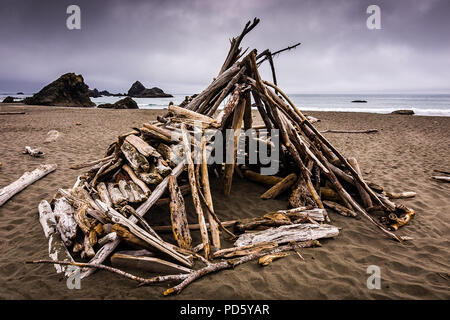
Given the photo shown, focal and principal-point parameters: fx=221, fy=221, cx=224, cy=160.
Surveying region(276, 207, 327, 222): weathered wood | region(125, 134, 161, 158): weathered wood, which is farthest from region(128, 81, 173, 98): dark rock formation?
region(276, 207, 327, 222): weathered wood

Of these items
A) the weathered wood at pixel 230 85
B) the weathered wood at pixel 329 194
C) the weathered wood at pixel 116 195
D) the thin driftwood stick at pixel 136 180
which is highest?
the weathered wood at pixel 230 85

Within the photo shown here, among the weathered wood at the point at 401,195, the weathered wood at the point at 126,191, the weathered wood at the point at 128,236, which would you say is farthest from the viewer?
the weathered wood at the point at 401,195

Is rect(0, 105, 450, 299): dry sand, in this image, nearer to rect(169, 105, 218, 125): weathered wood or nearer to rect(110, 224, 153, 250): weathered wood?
rect(110, 224, 153, 250): weathered wood

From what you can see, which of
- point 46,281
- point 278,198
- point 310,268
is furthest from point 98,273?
point 278,198

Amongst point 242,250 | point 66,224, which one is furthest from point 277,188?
point 66,224

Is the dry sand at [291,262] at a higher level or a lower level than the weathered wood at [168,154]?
lower

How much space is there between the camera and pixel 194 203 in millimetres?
3283

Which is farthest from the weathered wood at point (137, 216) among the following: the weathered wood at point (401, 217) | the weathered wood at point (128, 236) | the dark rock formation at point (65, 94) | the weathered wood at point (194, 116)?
the dark rock formation at point (65, 94)

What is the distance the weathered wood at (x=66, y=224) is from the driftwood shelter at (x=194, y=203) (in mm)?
14

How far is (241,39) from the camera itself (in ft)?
16.1

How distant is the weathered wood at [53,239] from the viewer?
9.48 feet

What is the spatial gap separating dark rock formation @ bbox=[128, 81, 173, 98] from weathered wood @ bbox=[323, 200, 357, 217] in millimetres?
82594

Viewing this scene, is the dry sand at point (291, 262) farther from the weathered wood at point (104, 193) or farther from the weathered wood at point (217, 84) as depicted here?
the weathered wood at point (217, 84)
